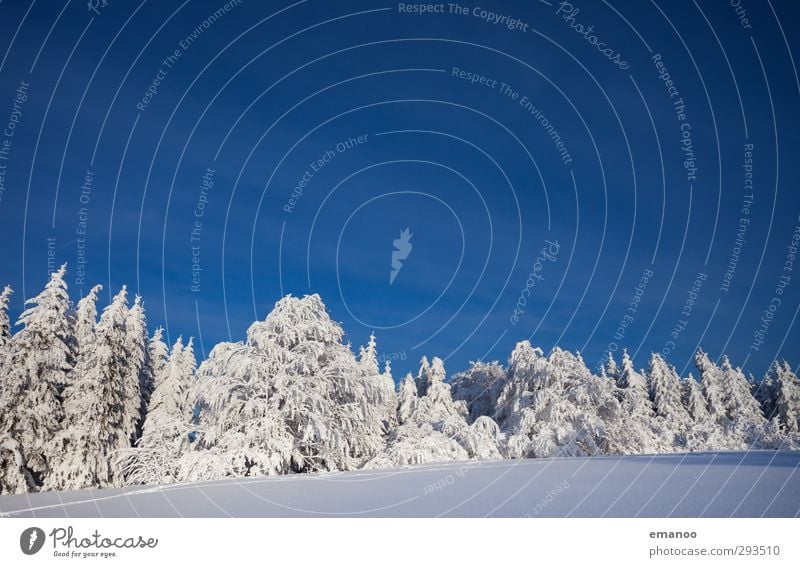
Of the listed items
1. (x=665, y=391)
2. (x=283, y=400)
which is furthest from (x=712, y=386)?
(x=283, y=400)

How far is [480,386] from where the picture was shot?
3950 cm

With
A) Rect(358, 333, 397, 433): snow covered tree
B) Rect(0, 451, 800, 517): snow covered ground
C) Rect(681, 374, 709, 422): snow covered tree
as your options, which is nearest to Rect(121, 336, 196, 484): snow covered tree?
Rect(358, 333, 397, 433): snow covered tree

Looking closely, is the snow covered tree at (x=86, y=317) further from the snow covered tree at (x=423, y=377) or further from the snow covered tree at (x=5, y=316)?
the snow covered tree at (x=423, y=377)

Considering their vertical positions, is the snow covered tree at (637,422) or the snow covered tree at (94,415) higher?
the snow covered tree at (94,415)

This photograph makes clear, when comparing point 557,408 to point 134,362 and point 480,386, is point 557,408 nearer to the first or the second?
point 480,386

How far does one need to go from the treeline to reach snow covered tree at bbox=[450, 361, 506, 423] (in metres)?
0.17

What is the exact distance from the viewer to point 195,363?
3738 cm

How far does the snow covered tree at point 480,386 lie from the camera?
36250 millimetres

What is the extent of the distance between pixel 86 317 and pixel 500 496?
31600 mm

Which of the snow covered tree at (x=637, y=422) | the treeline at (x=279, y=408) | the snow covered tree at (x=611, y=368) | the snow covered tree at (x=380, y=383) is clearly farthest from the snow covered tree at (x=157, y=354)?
the snow covered tree at (x=611, y=368)

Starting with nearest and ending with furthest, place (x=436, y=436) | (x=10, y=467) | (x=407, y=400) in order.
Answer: (x=10, y=467) < (x=436, y=436) < (x=407, y=400)

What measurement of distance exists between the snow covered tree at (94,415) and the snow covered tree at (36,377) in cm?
82

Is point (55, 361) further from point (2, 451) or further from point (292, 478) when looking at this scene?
point (292, 478)
